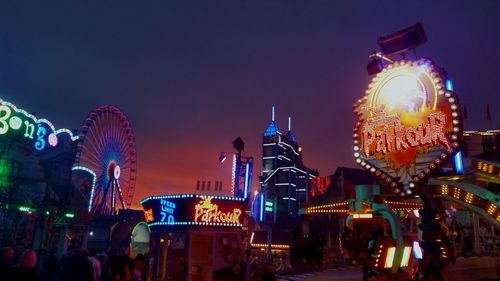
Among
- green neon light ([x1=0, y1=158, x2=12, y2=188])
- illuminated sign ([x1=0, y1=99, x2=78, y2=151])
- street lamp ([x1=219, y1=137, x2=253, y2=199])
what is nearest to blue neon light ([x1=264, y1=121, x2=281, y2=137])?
street lamp ([x1=219, y1=137, x2=253, y2=199])

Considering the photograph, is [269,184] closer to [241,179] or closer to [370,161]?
[241,179]

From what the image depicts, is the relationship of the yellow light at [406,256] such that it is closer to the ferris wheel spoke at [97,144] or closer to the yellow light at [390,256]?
the yellow light at [390,256]

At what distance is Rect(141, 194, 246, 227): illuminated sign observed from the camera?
15805 mm

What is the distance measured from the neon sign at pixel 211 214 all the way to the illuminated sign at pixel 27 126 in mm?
15817

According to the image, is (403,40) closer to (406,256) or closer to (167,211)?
(406,256)

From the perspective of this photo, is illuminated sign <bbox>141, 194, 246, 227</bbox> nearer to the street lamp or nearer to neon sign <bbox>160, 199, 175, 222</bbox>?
neon sign <bbox>160, 199, 175, 222</bbox>

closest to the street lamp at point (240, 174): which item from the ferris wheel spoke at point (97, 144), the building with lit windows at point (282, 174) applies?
the ferris wheel spoke at point (97, 144)

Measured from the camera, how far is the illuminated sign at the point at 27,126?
78.4 ft

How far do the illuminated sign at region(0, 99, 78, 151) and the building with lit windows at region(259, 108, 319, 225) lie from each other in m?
55.4

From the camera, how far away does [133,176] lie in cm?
3562

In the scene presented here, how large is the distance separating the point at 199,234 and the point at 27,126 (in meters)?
16.4

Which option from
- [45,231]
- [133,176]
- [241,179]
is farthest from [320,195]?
[45,231]

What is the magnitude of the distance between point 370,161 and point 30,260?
11.0m

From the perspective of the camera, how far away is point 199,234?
52.8ft
